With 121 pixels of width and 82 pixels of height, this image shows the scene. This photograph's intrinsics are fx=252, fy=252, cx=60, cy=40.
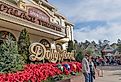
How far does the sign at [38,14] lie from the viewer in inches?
704

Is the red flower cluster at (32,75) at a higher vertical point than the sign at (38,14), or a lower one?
lower

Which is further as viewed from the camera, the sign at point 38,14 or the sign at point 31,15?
the sign at point 38,14

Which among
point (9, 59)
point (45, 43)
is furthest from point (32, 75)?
point (45, 43)

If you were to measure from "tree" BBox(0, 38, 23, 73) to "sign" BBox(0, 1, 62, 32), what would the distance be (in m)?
3.47

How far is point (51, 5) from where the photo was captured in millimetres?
32062

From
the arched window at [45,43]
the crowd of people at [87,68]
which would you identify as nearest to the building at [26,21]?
the arched window at [45,43]

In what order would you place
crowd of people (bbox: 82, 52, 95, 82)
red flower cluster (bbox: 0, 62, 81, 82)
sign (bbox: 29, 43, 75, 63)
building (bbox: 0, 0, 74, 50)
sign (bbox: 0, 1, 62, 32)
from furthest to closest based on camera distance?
sign (bbox: 29, 43, 75, 63) < building (bbox: 0, 0, 74, 50) < sign (bbox: 0, 1, 62, 32) < crowd of people (bbox: 82, 52, 95, 82) < red flower cluster (bbox: 0, 62, 81, 82)

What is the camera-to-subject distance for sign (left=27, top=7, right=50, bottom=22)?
58.6 feet

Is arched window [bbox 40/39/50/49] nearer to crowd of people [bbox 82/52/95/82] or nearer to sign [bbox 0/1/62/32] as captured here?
sign [bbox 0/1/62/32]

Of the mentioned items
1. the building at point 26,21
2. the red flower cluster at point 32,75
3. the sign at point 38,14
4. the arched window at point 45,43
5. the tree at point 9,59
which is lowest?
the red flower cluster at point 32,75

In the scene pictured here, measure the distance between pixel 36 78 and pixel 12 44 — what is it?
195cm

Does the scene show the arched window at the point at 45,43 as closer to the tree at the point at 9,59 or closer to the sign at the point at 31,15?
the sign at the point at 31,15

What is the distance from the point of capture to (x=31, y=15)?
1762 cm

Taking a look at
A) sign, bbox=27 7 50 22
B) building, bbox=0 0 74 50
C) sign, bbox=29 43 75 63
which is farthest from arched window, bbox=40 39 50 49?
sign, bbox=29 43 75 63
